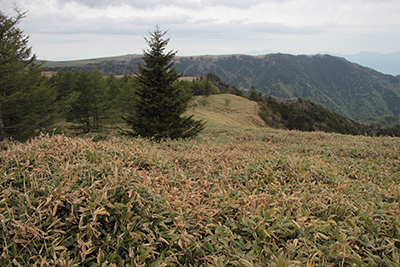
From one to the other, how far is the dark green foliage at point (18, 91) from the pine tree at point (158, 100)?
10282 millimetres

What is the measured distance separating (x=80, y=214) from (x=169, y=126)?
1082 centimetres

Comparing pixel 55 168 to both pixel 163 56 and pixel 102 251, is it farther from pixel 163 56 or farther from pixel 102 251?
pixel 163 56

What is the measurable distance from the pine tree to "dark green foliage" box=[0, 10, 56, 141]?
10.3 metres

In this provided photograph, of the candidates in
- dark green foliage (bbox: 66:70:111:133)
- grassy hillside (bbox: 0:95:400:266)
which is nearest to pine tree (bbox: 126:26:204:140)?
grassy hillside (bbox: 0:95:400:266)

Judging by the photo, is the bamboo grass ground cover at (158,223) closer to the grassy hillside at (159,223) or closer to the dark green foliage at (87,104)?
the grassy hillside at (159,223)

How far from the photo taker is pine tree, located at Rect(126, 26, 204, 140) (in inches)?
500

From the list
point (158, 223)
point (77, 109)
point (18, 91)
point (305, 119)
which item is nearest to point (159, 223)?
point (158, 223)

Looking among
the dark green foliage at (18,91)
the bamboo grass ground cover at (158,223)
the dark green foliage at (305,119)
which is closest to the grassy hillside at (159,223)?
the bamboo grass ground cover at (158,223)

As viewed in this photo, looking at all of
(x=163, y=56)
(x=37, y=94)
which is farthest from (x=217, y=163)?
(x=37, y=94)

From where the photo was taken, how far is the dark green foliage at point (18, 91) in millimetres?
15750

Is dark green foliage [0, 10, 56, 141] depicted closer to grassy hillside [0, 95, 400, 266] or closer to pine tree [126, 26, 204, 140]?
pine tree [126, 26, 204, 140]

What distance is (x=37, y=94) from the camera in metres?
18.8

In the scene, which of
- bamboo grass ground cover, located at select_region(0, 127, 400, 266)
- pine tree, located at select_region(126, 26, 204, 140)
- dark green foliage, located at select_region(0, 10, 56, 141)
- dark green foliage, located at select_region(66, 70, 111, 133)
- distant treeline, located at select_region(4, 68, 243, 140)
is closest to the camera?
bamboo grass ground cover, located at select_region(0, 127, 400, 266)

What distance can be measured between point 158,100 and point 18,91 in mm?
12035
